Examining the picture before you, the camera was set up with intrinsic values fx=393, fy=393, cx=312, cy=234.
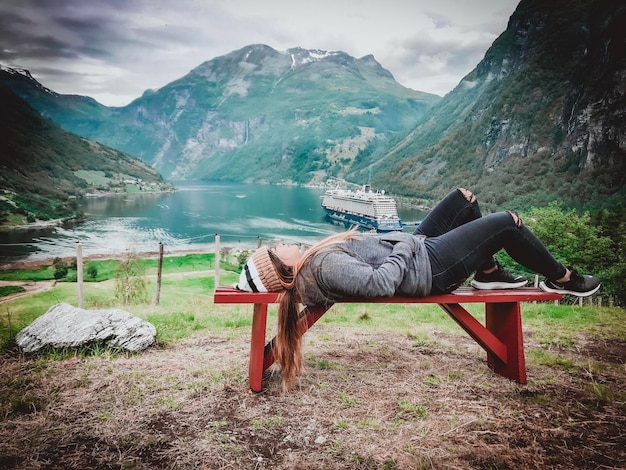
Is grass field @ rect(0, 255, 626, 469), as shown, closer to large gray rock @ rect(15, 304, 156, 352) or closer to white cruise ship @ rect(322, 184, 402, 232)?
large gray rock @ rect(15, 304, 156, 352)

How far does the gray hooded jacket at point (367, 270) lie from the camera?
2242 mm

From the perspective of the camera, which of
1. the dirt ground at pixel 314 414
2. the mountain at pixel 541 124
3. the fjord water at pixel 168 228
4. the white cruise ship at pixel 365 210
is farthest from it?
the mountain at pixel 541 124

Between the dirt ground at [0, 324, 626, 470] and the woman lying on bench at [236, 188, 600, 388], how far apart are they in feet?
1.47

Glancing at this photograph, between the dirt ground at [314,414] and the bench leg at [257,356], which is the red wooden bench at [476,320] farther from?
the dirt ground at [314,414]

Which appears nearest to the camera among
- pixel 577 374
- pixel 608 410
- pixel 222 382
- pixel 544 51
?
pixel 608 410

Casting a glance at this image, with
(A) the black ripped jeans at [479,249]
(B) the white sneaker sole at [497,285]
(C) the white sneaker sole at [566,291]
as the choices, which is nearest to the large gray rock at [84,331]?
(A) the black ripped jeans at [479,249]

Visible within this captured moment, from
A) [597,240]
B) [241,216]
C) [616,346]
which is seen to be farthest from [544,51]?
[616,346]

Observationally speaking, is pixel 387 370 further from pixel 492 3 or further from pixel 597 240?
pixel 597 240

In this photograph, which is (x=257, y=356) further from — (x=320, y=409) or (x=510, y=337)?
(x=510, y=337)

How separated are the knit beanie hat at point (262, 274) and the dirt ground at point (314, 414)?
75cm

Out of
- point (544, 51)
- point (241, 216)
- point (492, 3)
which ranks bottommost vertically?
point (241, 216)

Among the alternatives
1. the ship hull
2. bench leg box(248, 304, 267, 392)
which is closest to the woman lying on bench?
bench leg box(248, 304, 267, 392)

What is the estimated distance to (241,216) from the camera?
2911 inches

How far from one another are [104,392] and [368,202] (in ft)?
197
